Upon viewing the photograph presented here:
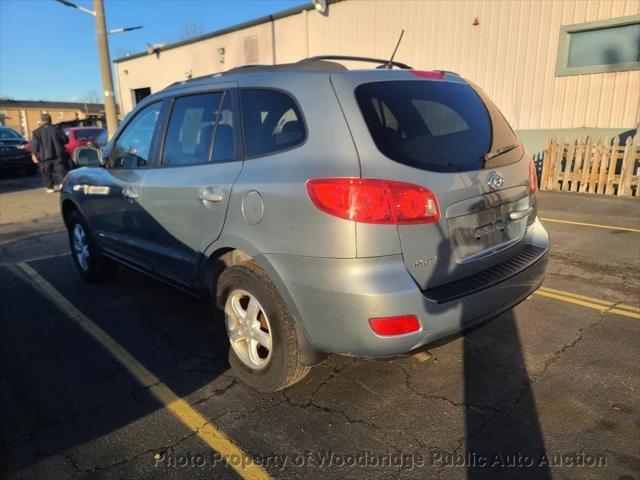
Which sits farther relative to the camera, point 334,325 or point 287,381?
point 287,381

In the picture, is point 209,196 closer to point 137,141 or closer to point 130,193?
point 130,193

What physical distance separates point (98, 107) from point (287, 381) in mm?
69923

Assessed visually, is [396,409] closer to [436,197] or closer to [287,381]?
[287,381]

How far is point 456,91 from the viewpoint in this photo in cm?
299

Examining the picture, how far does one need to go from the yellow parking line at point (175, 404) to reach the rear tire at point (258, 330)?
39 cm

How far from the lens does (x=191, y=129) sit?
3404 mm

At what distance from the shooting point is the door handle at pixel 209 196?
9.53ft

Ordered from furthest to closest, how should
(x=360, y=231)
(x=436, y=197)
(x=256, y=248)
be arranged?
(x=256, y=248) → (x=436, y=197) → (x=360, y=231)

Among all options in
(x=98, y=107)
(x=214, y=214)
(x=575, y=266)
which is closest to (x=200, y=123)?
(x=214, y=214)

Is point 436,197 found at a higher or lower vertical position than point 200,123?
lower

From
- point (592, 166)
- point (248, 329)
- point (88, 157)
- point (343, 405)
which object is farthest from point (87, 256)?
point (592, 166)

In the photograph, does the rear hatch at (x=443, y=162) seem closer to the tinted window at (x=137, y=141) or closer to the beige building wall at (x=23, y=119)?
the tinted window at (x=137, y=141)

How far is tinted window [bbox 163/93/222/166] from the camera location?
3209mm

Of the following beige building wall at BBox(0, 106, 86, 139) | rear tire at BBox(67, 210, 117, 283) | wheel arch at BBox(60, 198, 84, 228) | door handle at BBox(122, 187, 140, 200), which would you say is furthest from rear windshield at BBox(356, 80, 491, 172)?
beige building wall at BBox(0, 106, 86, 139)
